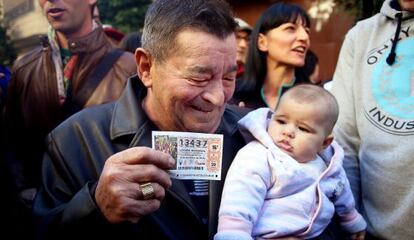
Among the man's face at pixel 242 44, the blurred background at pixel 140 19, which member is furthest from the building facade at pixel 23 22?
the man's face at pixel 242 44

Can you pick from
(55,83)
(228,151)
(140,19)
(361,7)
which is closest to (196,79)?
(228,151)

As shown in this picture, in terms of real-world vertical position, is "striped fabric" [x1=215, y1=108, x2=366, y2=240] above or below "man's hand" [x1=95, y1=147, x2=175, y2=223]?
below

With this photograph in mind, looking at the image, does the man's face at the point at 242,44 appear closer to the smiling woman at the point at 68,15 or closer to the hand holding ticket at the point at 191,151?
the smiling woman at the point at 68,15

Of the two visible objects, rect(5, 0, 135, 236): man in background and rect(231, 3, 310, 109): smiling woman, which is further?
rect(231, 3, 310, 109): smiling woman

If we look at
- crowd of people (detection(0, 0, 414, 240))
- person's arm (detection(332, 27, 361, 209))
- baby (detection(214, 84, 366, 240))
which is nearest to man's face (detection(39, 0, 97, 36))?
crowd of people (detection(0, 0, 414, 240))

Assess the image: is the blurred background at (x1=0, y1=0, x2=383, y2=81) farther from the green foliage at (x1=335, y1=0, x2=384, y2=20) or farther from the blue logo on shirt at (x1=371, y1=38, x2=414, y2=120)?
the blue logo on shirt at (x1=371, y1=38, x2=414, y2=120)

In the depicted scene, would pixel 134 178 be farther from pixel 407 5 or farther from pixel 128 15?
pixel 128 15

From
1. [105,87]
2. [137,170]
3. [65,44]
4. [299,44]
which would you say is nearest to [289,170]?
[137,170]

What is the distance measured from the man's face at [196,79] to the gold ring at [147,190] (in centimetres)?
40

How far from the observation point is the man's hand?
155 cm

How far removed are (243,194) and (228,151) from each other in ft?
1.05

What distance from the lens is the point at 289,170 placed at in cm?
203

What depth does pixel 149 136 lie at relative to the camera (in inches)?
79.4

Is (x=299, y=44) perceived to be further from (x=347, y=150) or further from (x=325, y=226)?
(x=325, y=226)
